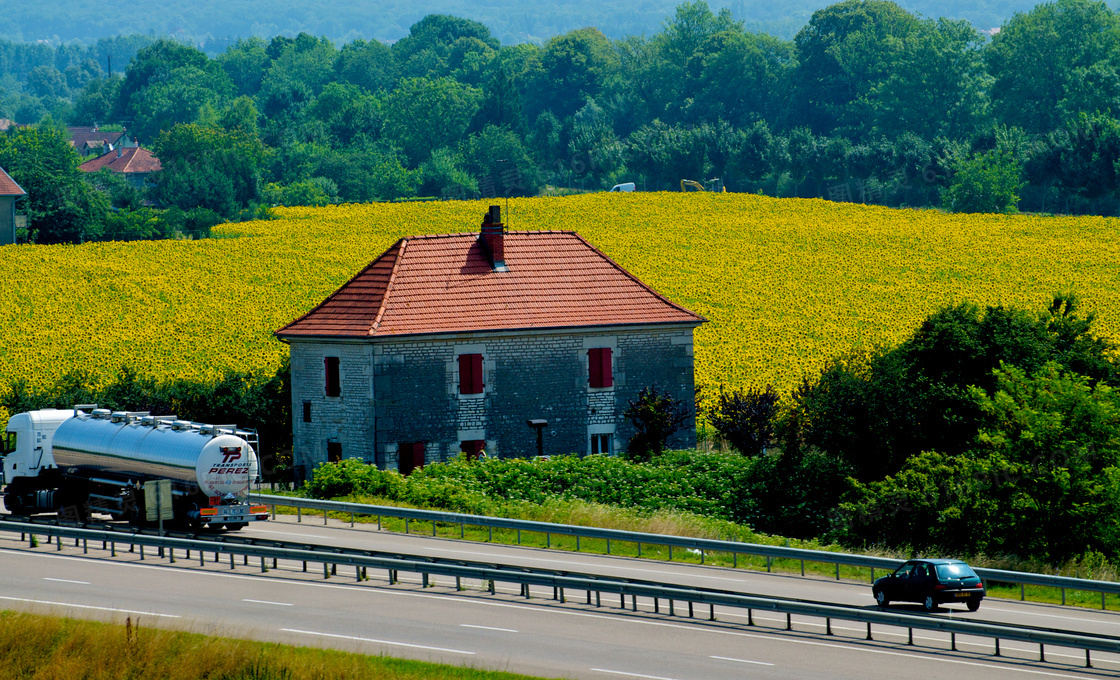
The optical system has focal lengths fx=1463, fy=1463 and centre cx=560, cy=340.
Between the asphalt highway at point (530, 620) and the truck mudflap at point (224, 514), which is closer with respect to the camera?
the asphalt highway at point (530, 620)

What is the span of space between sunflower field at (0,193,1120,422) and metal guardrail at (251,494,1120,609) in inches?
823

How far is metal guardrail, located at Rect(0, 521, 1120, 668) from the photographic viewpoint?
813 inches

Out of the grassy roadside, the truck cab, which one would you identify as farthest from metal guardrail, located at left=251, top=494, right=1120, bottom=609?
the grassy roadside

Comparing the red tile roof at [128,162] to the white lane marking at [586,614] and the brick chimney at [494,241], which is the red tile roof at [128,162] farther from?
the white lane marking at [586,614]

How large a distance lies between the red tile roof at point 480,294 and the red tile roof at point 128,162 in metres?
128

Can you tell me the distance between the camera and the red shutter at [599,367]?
1779 inches

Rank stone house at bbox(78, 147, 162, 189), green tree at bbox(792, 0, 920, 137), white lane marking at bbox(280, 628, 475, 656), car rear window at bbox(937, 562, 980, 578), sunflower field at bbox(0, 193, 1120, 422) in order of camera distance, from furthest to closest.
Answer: stone house at bbox(78, 147, 162, 189), green tree at bbox(792, 0, 920, 137), sunflower field at bbox(0, 193, 1120, 422), car rear window at bbox(937, 562, 980, 578), white lane marking at bbox(280, 628, 475, 656)

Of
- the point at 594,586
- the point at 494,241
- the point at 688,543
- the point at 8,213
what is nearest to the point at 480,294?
the point at 494,241

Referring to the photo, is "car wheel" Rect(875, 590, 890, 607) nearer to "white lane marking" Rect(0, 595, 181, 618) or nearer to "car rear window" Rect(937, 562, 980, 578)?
"car rear window" Rect(937, 562, 980, 578)

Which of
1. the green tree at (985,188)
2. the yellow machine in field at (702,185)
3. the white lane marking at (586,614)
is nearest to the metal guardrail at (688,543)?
the white lane marking at (586,614)

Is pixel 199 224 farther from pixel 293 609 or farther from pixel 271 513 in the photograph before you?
pixel 293 609

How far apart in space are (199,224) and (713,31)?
11394 cm

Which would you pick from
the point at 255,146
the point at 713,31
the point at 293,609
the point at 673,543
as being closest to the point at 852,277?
the point at 673,543

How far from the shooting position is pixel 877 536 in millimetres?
Answer: 35562
